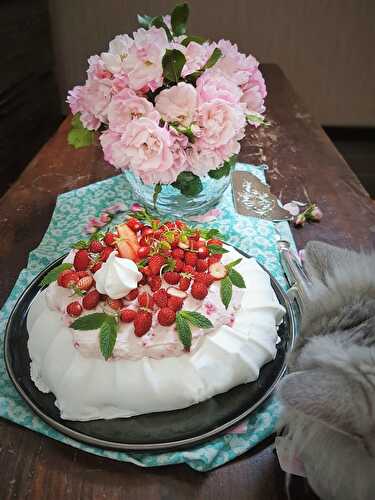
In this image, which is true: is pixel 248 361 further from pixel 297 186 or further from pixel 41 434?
pixel 297 186

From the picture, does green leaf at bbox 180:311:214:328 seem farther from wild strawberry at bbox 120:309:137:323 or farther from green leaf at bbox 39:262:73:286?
green leaf at bbox 39:262:73:286

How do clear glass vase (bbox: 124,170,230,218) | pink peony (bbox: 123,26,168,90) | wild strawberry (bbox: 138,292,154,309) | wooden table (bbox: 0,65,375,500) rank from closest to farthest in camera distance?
wooden table (bbox: 0,65,375,500), wild strawberry (bbox: 138,292,154,309), pink peony (bbox: 123,26,168,90), clear glass vase (bbox: 124,170,230,218)

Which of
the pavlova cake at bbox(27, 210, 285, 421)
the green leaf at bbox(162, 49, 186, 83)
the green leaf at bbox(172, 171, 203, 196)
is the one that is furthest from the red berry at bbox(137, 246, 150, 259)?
the green leaf at bbox(162, 49, 186, 83)

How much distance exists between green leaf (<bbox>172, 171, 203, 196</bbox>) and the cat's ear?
25.2 inches

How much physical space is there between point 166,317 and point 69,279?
0.67 ft

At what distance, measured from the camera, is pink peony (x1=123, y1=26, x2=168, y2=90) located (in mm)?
873

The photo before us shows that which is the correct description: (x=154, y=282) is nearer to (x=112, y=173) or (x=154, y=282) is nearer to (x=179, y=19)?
(x=179, y=19)

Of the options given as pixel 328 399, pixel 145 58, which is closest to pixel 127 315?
pixel 328 399

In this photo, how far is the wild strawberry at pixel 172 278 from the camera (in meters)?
0.81

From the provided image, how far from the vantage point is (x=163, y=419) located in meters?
0.71

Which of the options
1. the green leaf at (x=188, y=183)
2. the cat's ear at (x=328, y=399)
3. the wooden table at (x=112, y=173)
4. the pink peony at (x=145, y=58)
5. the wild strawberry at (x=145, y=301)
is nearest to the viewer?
the cat's ear at (x=328, y=399)

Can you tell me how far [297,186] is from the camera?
141 centimetres

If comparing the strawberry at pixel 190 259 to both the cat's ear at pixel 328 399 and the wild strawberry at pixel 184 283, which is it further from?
the cat's ear at pixel 328 399

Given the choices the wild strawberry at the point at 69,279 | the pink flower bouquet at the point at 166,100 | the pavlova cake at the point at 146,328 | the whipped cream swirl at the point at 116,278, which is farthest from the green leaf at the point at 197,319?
the pink flower bouquet at the point at 166,100
